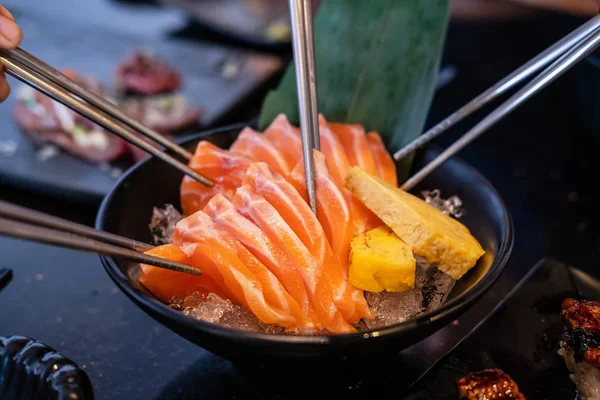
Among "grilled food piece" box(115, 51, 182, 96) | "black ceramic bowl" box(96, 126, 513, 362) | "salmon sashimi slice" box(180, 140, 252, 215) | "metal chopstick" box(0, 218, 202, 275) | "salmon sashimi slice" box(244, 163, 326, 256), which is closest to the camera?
"metal chopstick" box(0, 218, 202, 275)

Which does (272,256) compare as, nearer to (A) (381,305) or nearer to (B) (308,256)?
(B) (308,256)

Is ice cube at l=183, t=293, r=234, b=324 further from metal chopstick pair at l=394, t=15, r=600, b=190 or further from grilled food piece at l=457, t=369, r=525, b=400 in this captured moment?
metal chopstick pair at l=394, t=15, r=600, b=190

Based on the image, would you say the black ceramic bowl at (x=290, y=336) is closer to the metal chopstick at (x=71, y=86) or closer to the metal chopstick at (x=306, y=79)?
the metal chopstick at (x=71, y=86)

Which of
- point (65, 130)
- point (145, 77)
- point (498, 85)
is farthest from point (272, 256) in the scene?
point (145, 77)

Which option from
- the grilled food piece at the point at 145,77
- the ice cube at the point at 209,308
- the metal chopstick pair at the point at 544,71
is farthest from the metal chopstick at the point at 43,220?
the grilled food piece at the point at 145,77

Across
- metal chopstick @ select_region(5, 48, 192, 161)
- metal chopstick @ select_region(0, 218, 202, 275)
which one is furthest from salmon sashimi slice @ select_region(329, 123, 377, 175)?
metal chopstick @ select_region(0, 218, 202, 275)

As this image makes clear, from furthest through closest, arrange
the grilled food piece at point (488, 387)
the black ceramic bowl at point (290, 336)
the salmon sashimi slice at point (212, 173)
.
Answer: the salmon sashimi slice at point (212, 173) < the grilled food piece at point (488, 387) < the black ceramic bowl at point (290, 336)
